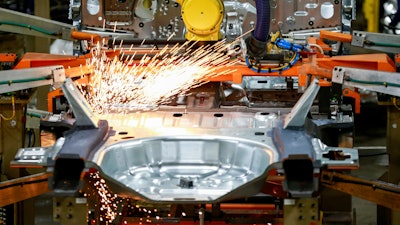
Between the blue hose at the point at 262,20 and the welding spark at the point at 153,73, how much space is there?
1.28ft

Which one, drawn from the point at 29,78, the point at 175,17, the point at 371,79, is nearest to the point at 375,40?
the point at 371,79

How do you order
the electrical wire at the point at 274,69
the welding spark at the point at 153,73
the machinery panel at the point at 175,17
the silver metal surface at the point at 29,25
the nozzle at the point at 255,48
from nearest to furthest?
the nozzle at the point at 255,48 < the electrical wire at the point at 274,69 < the welding spark at the point at 153,73 < the silver metal surface at the point at 29,25 < the machinery panel at the point at 175,17

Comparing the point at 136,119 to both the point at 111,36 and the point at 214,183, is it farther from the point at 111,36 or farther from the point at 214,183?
the point at 111,36

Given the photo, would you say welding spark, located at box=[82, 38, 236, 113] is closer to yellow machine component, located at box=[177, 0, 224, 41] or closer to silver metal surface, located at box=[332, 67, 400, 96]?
yellow machine component, located at box=[177, 0, 224, 41]

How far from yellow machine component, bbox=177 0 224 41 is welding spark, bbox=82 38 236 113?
6.2 inches

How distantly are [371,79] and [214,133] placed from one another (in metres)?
1.01

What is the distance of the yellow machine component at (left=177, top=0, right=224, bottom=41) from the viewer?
6262mm

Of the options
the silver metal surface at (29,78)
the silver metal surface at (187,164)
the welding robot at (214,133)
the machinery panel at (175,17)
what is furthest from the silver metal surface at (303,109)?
the machinery panel at (175,17)

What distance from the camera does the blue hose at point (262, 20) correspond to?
232 inches

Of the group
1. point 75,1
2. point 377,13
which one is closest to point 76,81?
point 75,1

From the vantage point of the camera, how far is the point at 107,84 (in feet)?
21.4

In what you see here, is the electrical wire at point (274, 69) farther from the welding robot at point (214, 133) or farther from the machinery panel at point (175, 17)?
the machinery panel at point (175, 17)

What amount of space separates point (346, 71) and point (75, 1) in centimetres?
298

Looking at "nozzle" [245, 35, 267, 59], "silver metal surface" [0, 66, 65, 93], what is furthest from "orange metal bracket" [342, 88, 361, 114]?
"silver metal surface" [0, 66, 65, 93]
